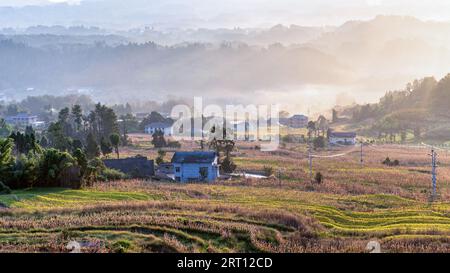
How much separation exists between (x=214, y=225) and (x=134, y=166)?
2641 centimetres

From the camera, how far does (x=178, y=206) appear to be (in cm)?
2567

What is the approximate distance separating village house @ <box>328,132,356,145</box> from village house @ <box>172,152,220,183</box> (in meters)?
43.6

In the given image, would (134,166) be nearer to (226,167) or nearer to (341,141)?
(226,167)

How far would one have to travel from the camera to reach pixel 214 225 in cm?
2097

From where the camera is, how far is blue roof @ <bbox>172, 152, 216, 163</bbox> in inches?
1815

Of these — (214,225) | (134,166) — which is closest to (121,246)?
(214,225)

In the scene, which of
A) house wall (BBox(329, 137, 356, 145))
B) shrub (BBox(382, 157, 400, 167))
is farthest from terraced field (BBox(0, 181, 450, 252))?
house wall (BBox(329, 137, 356, 145))

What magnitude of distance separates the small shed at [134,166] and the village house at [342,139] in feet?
149

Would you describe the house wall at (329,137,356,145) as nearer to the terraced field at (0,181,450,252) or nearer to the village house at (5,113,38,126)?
the terraced field at (0,181,450,252)

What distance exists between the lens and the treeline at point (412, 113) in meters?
98.1

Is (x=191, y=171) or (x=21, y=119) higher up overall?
(x=21, y=119)
